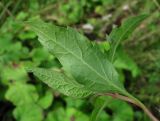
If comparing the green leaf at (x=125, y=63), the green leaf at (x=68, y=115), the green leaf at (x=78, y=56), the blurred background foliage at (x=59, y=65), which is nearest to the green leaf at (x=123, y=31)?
the green leaf at (x=78, y=56)

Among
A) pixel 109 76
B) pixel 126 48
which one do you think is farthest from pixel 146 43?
pixel 109 76

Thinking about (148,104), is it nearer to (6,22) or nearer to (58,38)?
(6,22)

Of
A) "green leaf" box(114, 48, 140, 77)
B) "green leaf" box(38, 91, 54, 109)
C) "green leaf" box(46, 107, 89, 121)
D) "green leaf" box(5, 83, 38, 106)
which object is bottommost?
"green leaf" box(46, 107, 89, 121)

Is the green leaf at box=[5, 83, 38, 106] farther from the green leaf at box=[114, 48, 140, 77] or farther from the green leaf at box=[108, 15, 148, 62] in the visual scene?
the green leaf at box=[108, 15, 148, 62]

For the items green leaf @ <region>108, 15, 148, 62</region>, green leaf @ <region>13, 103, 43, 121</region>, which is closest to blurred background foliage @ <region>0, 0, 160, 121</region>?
green leaf @ <region>13, 103, 43, 121</region>

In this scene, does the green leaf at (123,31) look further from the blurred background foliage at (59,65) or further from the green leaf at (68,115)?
→ the green leaf at (68,115)

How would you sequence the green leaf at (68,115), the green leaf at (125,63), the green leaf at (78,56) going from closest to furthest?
the green leaf at (78,56)
the green leaf at (68,115)
the green leaf at (125,63)
